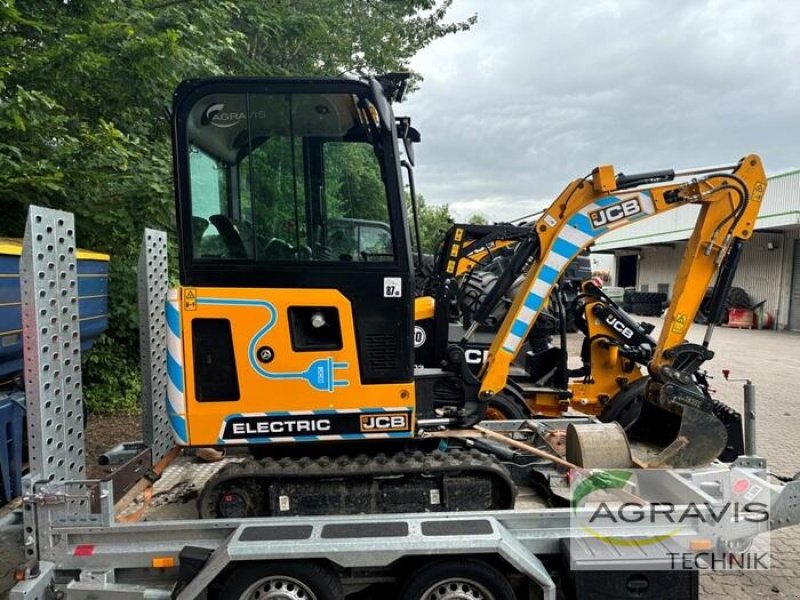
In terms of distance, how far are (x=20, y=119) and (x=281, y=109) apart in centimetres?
279

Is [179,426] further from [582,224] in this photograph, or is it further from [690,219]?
[690,219]

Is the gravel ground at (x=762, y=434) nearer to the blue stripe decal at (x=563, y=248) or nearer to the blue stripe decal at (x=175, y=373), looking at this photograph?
the blue stripe decal at (x=175, y=373)

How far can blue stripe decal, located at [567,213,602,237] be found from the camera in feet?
13.2

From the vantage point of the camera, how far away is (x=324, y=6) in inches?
463

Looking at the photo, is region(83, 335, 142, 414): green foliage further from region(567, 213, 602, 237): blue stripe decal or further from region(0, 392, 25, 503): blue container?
region(567, 213, 602, 237): blue stripe decal

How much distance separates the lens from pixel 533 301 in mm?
3920

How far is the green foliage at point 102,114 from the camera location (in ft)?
16.6

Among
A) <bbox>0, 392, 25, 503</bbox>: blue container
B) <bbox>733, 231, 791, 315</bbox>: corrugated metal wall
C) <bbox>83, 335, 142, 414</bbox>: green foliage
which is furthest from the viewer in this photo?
<bbox>733, 231, 791, 315</bbox>: corrugated metal wall

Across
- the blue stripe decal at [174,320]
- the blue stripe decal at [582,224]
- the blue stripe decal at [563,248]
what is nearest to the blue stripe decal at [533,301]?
the blue stripe decal at [563,248]

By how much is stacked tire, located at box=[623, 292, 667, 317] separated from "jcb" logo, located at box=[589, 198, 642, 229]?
78.5ft

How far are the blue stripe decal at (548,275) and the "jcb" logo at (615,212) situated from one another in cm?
47

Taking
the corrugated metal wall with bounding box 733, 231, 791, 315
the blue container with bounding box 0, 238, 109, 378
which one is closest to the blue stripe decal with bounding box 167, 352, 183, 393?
the blue container with bounding box 0, 238, 109, 378

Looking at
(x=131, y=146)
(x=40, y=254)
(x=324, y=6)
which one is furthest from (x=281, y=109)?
(x=324, y=6)

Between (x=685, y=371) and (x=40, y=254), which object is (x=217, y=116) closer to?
(x=40, y=254)
